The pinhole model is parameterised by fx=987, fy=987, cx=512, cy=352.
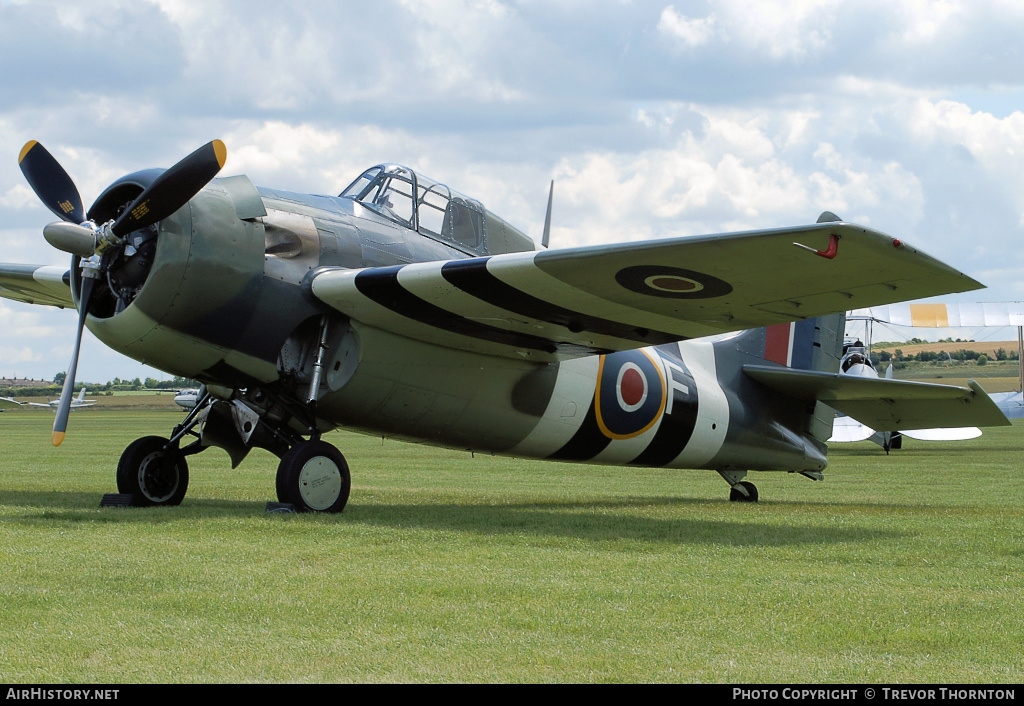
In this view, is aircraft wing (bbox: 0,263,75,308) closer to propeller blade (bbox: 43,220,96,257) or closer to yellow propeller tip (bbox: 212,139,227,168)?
propeller blade (bbox: 43,220,96,257)

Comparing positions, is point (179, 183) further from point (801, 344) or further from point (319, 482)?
point (801, 344)

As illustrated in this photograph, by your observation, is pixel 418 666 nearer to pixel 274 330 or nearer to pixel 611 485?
pixel 274 330

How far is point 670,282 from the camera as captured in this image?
8.42m

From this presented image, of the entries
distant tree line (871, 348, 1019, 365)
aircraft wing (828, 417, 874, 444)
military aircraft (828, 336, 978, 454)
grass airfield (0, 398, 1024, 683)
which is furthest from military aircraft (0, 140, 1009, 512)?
distant tree line (871, 348, 1019, 365)

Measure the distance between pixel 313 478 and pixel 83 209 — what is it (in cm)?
320

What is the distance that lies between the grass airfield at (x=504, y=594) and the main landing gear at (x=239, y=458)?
0.36 m

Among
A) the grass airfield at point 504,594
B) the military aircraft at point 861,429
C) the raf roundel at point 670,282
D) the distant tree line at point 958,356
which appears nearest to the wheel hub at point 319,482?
the grass airfield at point 504,594

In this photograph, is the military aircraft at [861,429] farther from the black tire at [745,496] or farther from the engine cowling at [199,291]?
the engine cowling at [199,291]

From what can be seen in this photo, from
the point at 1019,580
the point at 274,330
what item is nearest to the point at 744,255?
the point at 1019,580

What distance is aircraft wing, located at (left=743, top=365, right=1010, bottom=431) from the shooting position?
1143 centimetres

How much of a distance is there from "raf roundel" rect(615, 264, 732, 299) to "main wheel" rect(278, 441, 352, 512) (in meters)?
3.04

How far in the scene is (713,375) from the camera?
12.9 m

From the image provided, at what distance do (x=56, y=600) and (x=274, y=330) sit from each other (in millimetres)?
4323

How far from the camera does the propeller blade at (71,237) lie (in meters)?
8.23
